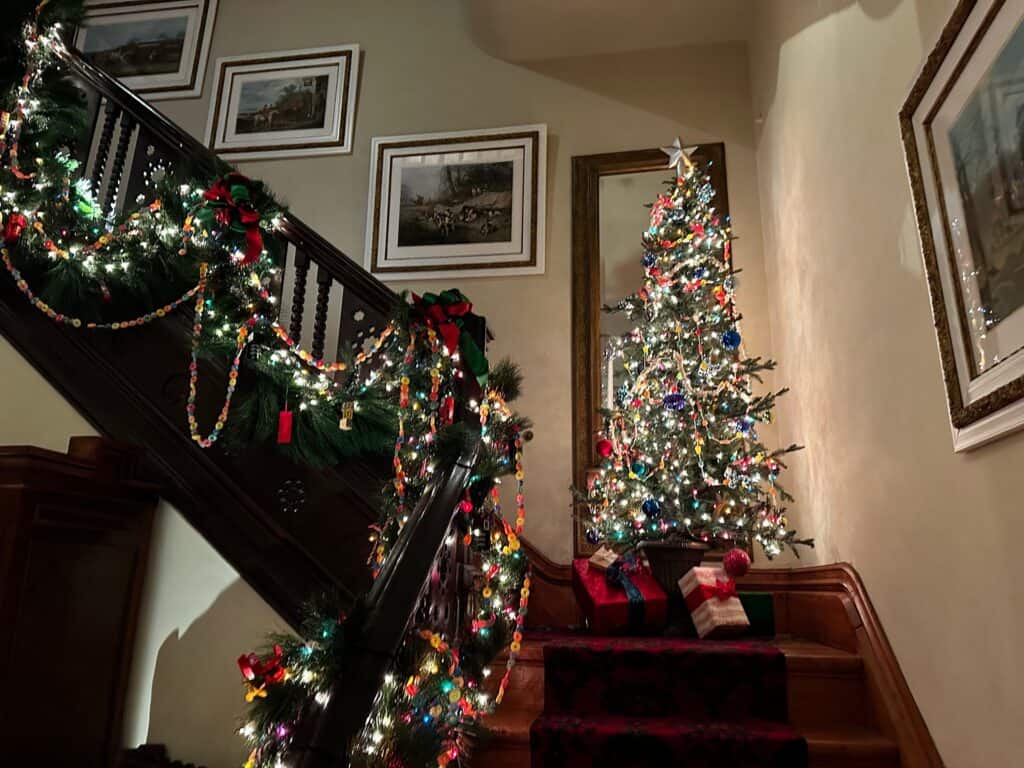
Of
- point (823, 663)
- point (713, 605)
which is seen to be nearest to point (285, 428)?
point (713, 605)

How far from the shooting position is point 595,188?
197 inches

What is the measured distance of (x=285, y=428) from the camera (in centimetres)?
271

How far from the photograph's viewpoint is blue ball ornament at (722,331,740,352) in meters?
3.86

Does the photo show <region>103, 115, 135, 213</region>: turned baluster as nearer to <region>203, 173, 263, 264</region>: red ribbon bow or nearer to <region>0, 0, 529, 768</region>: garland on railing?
<region>0, 0, 529, 768</region>: garland on railing

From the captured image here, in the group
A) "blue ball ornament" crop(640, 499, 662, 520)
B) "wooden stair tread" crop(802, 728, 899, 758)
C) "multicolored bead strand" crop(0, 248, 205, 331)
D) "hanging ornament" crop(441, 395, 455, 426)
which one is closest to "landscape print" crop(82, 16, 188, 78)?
"multicolored bead strand" crop(0, 248, 205, 331)

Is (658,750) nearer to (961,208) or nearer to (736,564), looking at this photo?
(736,564)

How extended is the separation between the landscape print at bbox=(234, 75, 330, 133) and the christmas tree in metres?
2.89

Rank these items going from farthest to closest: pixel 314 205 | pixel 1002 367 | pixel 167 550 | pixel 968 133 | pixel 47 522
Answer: pixel 314 205
pixel 167 550
pixel 47 522
pixel 968 133
pixel 1002 367

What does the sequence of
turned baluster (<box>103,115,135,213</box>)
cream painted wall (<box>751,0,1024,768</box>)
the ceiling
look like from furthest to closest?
the ceiling, turned baluster (<box>103,115,135,213</box>), cream painted wall (<box>751,0,1024,768</box>)

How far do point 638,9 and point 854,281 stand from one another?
299cm

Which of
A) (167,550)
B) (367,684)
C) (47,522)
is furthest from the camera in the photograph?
(167,550)

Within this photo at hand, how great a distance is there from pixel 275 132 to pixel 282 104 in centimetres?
25

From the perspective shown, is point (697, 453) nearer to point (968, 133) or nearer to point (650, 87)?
point (968, 133)

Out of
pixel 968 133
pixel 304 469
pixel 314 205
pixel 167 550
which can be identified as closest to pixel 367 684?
pixel 304 469
